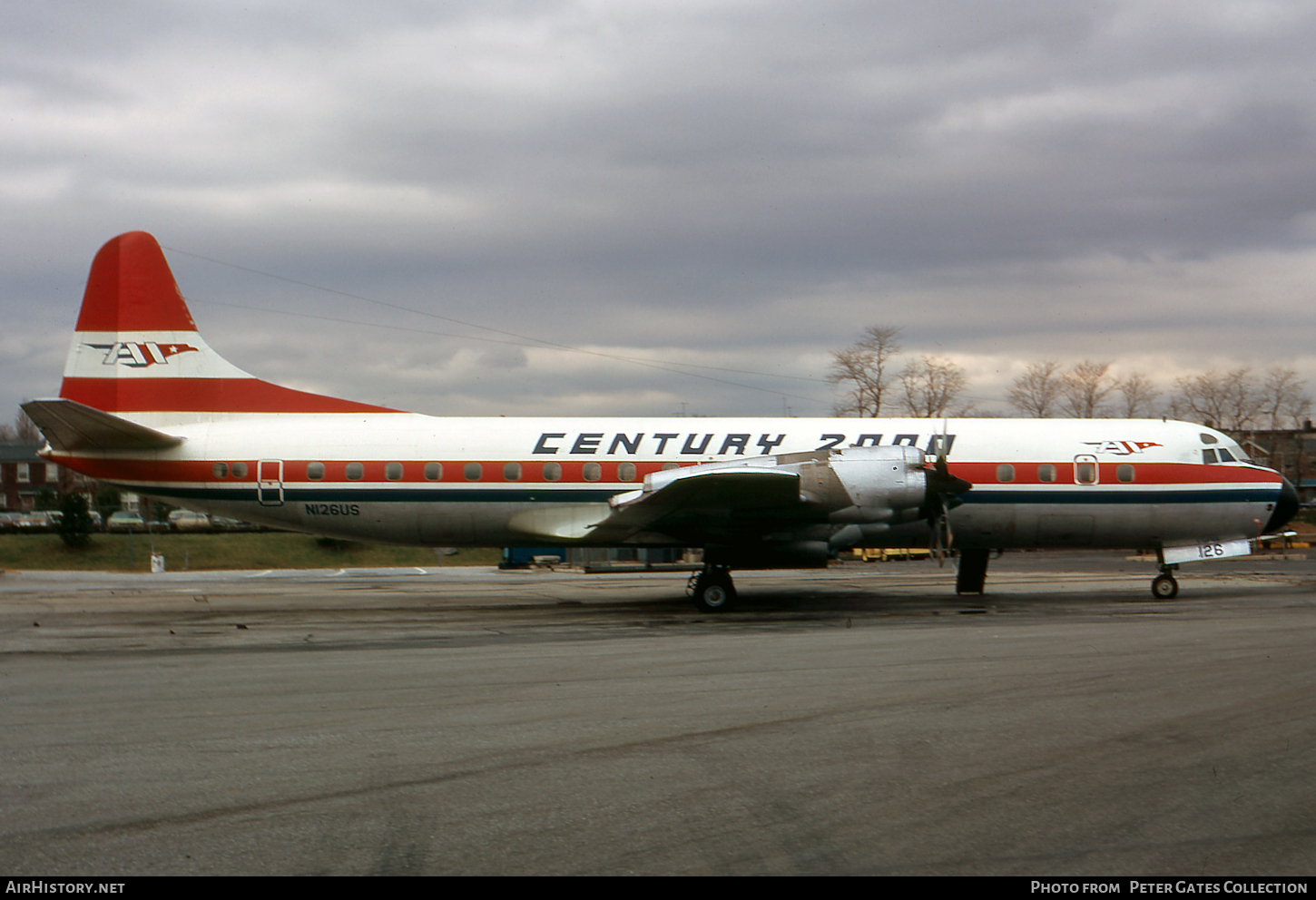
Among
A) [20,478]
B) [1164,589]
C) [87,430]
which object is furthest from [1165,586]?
[20,478]

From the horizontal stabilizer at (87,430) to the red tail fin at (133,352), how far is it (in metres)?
1.01

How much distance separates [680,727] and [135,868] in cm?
422

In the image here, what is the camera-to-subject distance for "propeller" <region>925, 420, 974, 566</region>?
56.8 ft

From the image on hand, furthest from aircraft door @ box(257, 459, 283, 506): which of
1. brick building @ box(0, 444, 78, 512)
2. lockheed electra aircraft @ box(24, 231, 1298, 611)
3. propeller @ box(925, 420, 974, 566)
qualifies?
brick building @ box(0, 444, 78, 512)

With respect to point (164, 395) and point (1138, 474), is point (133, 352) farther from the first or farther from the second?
point (1138, 474)

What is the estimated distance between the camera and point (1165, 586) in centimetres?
1967

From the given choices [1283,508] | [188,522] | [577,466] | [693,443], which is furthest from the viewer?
[188,522]

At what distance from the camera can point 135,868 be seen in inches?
186

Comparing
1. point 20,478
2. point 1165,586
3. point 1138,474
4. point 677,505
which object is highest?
point 20,478

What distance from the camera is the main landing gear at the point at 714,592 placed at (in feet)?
58.3

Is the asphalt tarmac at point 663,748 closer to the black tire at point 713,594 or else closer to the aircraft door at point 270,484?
the black tire at point 713,594

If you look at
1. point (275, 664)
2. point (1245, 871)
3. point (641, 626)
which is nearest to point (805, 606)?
point (641, 626)

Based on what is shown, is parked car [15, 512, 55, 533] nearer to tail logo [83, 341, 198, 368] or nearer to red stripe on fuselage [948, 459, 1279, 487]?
tail logo [83, 341, 198, 368]

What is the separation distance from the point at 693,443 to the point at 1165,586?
34.2 ft
